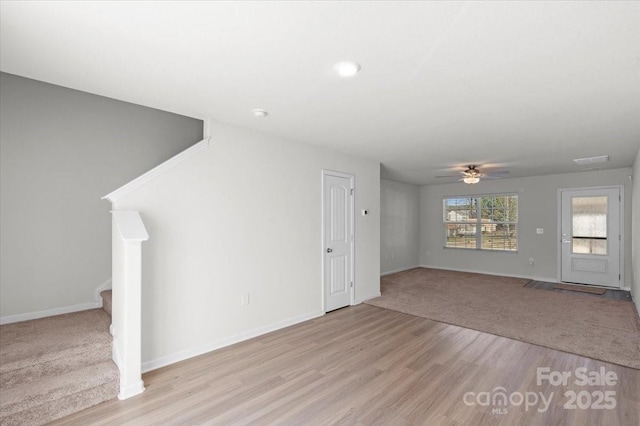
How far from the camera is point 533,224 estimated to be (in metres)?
7.34

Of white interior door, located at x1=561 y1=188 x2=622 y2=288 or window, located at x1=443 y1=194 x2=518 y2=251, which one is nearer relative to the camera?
white interior door, located at x1=561 y1=188 x2=622 y2=288

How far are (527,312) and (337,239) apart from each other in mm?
3119

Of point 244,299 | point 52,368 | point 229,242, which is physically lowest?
point 52,368

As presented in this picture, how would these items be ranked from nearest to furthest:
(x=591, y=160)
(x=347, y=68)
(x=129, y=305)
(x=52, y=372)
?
1. (x=347, y=68)
2. (x=52, y=372)
3. (x=129, y=305)
4. (x=591, y=160)

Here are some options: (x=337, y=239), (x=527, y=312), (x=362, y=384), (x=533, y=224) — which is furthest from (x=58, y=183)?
(x=533, y=224)

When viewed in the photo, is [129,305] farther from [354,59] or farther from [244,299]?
[354,59]

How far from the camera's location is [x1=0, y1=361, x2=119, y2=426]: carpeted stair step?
2.10 metres

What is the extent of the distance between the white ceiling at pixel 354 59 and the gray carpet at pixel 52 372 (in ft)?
7.10

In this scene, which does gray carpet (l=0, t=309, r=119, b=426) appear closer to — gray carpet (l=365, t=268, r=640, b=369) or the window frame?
gray carpet (l=365, t=268, r=640, b=369)

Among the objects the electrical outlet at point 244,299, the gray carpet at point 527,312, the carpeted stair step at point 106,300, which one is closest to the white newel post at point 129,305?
the carpeted stair step at point 106,300

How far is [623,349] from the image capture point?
11.2 feet

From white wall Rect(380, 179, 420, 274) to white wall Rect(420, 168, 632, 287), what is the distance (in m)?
0.76

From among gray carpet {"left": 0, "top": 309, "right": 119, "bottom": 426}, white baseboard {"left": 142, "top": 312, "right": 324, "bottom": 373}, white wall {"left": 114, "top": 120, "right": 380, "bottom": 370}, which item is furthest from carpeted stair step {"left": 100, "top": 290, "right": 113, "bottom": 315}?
white baseboard {"left": 142, "top": 312, "right": 324, "bottom": 373}

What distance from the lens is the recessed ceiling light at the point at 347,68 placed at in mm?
2107
